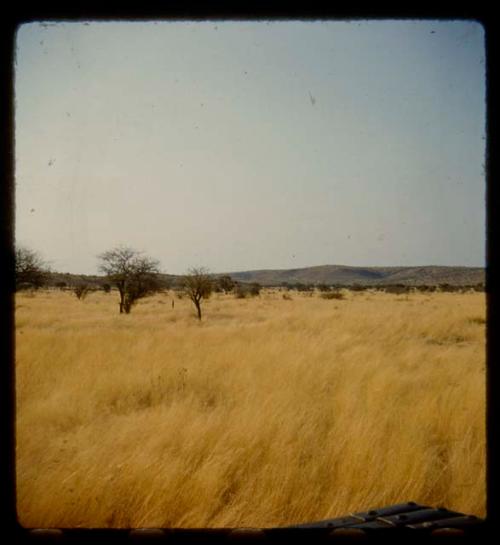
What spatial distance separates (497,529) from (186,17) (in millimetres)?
2538

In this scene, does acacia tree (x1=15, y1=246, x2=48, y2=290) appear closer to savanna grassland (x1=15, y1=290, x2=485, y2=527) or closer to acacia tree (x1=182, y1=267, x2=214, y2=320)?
acacia tree (x1=182, y1=267, x2=214, y2=320)

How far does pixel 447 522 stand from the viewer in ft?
5.72

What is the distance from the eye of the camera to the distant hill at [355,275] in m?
92.7

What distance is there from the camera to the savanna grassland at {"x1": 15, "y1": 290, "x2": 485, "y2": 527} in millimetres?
2840

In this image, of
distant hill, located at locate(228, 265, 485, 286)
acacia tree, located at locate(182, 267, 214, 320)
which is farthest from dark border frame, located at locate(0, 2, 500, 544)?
distant hill, located at locate(228, 265, 485, 286)

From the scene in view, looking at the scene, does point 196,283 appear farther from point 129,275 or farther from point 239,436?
point 239,436

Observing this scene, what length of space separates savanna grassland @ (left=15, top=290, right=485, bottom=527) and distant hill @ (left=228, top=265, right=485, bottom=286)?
88.8m

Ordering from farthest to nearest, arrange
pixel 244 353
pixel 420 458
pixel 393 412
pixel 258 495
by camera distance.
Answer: pixel 244 353 → pixel 393 412 → pixel 420 458 → pixel 258 495

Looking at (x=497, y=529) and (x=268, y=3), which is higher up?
(x=268, y=3)

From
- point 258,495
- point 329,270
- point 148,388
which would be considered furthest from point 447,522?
point 329,270

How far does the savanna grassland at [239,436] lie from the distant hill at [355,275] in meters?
88.8

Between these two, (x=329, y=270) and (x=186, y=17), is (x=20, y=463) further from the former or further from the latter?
(x=329, y=270)

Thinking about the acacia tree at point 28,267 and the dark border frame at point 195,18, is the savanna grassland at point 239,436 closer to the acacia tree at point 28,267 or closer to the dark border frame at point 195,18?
the dark border frame at point 195,18

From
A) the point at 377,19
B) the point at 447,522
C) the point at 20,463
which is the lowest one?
the point at 20,463
